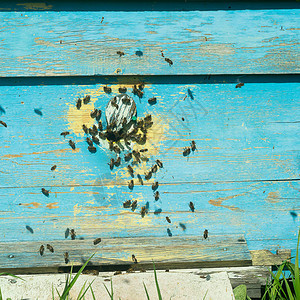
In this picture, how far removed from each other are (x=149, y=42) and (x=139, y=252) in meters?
1.60

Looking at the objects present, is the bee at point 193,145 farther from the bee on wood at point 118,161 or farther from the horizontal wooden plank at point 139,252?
the horizontal wooden plank at point 139,252

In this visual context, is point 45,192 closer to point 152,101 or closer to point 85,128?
point 85,128

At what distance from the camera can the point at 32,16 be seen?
7.00ft

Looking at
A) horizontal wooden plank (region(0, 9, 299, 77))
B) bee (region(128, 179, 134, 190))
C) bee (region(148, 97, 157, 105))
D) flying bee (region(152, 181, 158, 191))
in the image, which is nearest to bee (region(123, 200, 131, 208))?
bee (region(128, 179, 134, 190))

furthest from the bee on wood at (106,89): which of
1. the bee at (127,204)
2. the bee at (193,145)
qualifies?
the bee at (127,204)

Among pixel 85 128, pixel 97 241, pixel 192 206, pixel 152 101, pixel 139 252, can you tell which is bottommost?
pixel 139 252

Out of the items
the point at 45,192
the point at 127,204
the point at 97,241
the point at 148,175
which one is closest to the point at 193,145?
the point at 148,175

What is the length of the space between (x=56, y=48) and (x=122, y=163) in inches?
38.1

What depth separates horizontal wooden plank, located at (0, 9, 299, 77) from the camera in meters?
2.16

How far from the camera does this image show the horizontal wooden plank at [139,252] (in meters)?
2.32

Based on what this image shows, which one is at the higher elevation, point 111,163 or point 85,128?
point 85,128

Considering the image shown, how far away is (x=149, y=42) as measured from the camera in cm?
220

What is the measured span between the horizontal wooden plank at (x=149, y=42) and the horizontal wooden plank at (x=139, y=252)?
1.28 m

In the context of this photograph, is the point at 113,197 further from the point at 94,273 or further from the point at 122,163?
the point at 94,273
